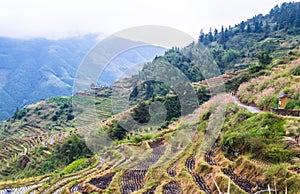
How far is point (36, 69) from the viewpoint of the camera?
15288 centimetres

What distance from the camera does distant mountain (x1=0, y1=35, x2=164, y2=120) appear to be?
118 meters

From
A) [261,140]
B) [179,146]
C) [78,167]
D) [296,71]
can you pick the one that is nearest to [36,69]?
[78,167]

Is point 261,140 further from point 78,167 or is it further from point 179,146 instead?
point 78,167

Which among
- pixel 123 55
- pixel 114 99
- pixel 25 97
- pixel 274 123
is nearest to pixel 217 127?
pixel 274 123

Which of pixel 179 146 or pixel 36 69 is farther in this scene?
pixel 36 69

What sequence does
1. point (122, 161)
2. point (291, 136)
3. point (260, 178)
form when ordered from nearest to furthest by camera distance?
1. point (260, 178)
2. point (291, 136)
3. point (122, 161)

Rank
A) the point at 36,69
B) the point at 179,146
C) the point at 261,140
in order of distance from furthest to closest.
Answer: the point at 36,69
the point at 179,146
the point at 261,140

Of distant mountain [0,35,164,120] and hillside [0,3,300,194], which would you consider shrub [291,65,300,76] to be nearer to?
hillside [0,3,300,194]

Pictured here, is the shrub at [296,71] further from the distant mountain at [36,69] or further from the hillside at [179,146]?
the distant mountain at [36,69]

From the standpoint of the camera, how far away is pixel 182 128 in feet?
47.6

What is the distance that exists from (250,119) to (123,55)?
4993mm

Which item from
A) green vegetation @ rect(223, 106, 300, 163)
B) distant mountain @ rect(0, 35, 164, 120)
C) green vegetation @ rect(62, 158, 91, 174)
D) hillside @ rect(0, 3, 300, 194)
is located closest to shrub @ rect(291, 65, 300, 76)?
hillside @ rect(0, 3, 300, 194)

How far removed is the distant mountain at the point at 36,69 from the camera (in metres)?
118

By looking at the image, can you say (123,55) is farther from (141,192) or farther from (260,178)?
(260,178)
